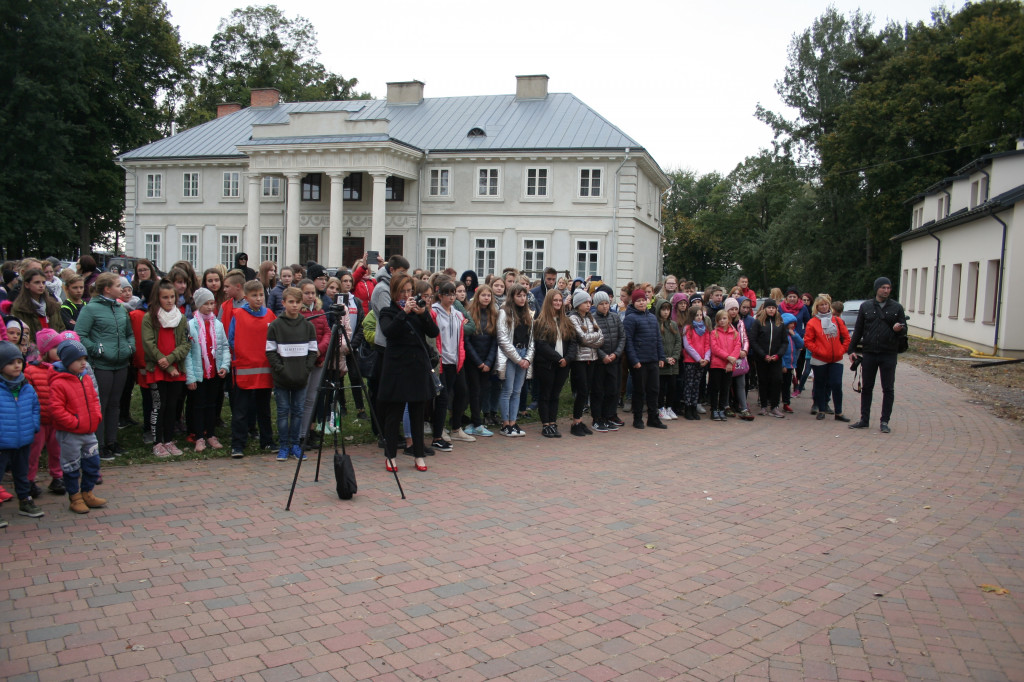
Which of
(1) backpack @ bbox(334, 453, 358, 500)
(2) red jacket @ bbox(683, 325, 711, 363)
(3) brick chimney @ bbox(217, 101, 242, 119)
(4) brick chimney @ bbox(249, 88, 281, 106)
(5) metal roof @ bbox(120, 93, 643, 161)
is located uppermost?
(4) brick chimney @ bbox(249, 88, 281, 106)

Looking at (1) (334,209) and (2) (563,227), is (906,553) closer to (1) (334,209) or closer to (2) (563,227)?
(2) (563,227)

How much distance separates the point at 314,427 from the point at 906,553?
6726 mm

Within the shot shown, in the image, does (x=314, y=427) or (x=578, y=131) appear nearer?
(x=314, y=427)

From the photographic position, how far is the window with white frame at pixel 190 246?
4044cm

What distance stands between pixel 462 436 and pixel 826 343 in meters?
6.45

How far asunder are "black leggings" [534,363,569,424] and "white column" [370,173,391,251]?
82.0 feet

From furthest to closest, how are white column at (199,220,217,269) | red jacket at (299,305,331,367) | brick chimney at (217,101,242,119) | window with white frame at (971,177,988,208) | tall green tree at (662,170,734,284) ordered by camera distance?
tall green tree at (662,170,734,284)
brick chimney at (217,101,242,119)
white column at (199,220,217,269)
window with white frame at (971,177,988,208)
red jacket at (299,305,331,367)

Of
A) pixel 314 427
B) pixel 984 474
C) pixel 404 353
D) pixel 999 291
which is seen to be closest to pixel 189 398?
pixel 314 427

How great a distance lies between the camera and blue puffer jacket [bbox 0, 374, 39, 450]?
232 inches

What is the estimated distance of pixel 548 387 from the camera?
10430 mm

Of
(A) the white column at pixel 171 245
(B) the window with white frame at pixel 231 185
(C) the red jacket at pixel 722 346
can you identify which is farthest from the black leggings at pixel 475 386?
(A) the white column at pixel 171 245

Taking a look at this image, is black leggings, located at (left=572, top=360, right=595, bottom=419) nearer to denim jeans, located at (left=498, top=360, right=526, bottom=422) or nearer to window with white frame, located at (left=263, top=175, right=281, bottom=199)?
denim jeans, located at (left=498, top=360, right=526, bottom=422)

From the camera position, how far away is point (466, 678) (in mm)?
3857

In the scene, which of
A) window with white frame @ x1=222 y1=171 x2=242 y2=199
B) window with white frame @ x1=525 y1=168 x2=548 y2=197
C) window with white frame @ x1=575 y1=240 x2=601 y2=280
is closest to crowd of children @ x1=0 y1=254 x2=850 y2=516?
window with white frame @ x1=575 y1=240 x2=601 y2=280
